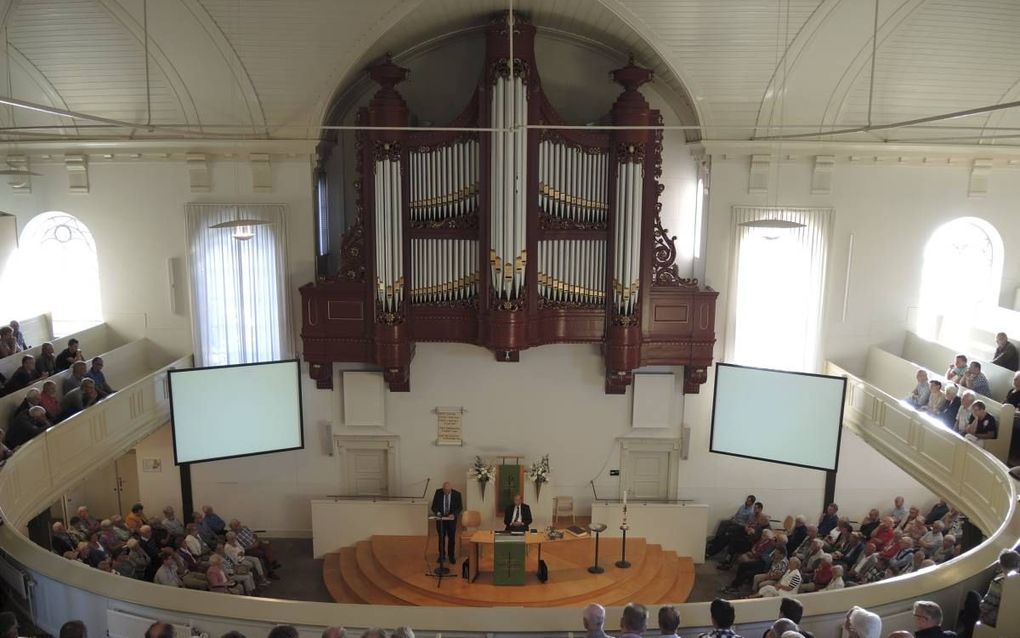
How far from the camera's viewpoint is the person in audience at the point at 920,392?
11.8 meters

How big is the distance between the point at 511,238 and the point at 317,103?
13.0 feet

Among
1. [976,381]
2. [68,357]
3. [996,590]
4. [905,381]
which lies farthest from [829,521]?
[68,357]

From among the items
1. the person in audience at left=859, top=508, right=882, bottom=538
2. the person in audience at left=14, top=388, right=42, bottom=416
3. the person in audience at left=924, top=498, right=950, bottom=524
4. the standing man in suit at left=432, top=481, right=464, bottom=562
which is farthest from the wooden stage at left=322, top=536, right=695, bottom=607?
the person in audience at left=14, top=388, right=42, bottom=416

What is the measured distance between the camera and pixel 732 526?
46.8ft

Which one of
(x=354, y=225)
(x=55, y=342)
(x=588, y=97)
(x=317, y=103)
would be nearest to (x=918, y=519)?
(x=588, y=97)

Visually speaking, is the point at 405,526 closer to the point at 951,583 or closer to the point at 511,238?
the point at 511,238

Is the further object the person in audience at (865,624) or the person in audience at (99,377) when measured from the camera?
the person in audience at (99,377)

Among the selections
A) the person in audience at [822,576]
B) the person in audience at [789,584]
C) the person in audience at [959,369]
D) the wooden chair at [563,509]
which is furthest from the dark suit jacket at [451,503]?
the person in audience at [959,369]

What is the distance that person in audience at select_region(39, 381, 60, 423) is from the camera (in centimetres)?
1075

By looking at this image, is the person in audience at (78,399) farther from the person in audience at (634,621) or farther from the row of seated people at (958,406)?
the row of seated people at (958,406)

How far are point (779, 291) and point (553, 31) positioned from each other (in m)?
6.11

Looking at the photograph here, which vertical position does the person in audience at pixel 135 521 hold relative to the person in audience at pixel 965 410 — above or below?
below

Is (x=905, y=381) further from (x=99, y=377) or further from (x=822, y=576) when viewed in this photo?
(x=99, y=377)

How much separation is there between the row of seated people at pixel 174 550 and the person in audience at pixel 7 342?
8.74 ft
